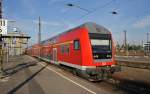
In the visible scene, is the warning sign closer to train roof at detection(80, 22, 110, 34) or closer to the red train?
the red train

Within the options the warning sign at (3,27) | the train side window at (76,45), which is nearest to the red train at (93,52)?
the train side window at (76,45)

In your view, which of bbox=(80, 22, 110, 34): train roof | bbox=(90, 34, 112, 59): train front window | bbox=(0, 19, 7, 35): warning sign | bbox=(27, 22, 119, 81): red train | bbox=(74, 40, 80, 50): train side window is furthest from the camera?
bbox=(0, 19, 7, 35): warning sign

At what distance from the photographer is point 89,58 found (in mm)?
15477

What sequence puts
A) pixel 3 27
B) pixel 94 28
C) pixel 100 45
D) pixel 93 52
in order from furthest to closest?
pixel 3 27 < pixel 94 28 < pixel 100 45 < pixel 93 52

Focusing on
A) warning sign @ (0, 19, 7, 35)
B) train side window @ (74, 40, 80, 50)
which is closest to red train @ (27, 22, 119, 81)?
train side window @ (74, 40, 80, 50)

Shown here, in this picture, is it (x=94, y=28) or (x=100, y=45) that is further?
(x=94, y=28)

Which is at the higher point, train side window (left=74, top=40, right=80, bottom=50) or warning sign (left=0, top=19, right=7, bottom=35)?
warning sign (left=0, top=19, right=7, bottom=35)

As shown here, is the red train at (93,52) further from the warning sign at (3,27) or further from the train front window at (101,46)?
the warning sign at (3,27)

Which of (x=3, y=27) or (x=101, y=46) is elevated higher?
(x=3, y=27)

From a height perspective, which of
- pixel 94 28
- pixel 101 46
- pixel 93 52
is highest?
pixel 94 28

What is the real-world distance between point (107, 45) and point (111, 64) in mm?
1240

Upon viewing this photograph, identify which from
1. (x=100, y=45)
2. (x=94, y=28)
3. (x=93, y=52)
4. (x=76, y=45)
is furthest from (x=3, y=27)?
(x=100, y=45)

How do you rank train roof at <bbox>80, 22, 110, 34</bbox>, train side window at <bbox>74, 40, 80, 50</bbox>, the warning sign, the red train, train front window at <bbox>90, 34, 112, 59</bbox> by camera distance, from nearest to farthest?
1. the red train
2. train front window at <bbox>90, 34, 112, 59</bbox>
3. train roof at <bbox>80, 22, 110, 34</bbox>
4. train side window at <bbox>74, 40, 80, 50</bbox>
5. the warning sign

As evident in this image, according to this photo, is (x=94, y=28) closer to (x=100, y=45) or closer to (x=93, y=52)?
(x=100, y=45)
